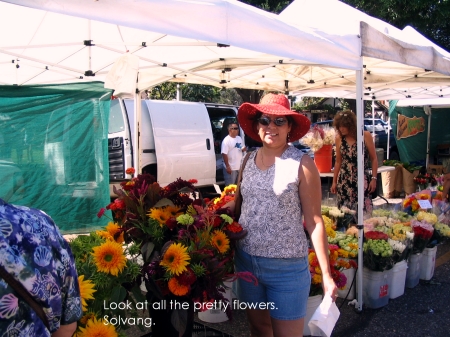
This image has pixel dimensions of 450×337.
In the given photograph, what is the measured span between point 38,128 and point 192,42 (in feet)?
6.26

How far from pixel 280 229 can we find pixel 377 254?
1998mm

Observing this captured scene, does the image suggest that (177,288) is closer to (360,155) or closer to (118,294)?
(118,294)

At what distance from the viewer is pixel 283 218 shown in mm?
2047

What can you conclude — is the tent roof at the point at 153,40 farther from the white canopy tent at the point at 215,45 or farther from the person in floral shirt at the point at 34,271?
the person in floral shirt at the point at 34,271

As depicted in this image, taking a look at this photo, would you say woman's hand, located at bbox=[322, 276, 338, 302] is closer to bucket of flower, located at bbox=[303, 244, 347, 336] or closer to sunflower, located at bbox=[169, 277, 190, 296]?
sunflower, located at bbox=[169, 277, 190, 296]

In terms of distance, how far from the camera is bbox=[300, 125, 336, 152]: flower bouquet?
557cm

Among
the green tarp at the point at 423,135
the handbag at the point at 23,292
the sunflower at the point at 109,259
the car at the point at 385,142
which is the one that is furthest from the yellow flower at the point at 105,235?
the car at the point at 385,142

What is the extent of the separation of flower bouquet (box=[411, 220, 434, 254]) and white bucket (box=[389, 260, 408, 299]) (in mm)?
379

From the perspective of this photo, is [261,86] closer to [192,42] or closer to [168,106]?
[168,106]

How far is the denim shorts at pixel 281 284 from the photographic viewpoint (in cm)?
202

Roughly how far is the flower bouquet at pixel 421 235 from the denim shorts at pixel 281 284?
8.72ft

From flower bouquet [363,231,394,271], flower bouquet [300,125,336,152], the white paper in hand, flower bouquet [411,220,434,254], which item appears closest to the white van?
flower bouquet [300,125,336,152]

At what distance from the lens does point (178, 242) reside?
6.61ft

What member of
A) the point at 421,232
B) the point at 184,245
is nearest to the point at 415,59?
the point at 421,232
